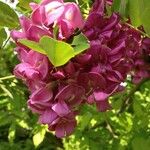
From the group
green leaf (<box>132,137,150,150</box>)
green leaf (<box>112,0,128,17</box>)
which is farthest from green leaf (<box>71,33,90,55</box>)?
green leaf (<box>132,137,150,150</box>)

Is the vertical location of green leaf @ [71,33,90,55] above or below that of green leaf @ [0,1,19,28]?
above

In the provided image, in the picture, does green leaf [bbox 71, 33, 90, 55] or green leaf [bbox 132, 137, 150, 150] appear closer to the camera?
green leaf [bbox 71, 33, 90, 55]

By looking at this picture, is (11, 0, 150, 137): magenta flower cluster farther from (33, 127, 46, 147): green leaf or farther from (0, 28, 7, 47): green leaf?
(33, 127, 46, 147): green leaf

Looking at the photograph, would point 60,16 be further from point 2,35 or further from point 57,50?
point 2,35

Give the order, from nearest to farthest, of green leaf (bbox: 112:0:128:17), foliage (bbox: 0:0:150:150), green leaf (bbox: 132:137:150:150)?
green leaf (bbox: 112:0:128:17) < green leaf (bbox: 132:137:150:150) < foliage (bbox: 0:0:150:150)

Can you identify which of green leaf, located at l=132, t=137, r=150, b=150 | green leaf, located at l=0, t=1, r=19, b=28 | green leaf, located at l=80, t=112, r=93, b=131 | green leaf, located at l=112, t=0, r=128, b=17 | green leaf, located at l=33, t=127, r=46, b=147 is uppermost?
green leaf, located at l=112, t=0, r=128, b=17

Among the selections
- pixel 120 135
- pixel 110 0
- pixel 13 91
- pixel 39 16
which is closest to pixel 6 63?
pixel 13 91

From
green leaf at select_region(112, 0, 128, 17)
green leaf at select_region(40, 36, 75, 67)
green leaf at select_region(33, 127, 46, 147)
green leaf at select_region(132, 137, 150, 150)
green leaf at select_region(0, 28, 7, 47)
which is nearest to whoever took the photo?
green leaf at select_region(40, 36, 75, 67)
